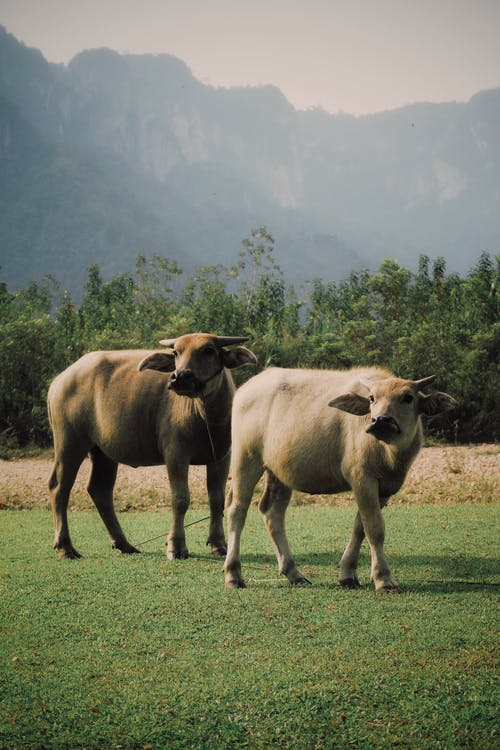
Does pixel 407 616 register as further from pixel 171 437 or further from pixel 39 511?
pixel 39 511

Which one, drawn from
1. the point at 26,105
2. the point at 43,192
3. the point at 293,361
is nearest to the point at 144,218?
the point at 43,192

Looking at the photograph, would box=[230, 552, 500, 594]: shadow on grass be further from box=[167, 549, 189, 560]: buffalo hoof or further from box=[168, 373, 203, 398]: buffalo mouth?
box=[168, 373, 203, 398]: buffalo mouth

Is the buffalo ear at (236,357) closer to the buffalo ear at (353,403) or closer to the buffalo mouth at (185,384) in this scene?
the buffalo mouth at (185,384)

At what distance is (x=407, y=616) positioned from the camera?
6062 mm

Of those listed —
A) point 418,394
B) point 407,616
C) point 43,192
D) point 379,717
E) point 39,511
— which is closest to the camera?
point 379,717

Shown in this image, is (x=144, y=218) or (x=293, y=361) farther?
(x=144, y=218)

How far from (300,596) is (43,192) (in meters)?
141

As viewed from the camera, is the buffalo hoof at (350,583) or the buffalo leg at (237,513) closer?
the buffalo hoof at (350,583)

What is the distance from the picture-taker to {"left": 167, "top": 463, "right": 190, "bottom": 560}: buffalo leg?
8477 mm

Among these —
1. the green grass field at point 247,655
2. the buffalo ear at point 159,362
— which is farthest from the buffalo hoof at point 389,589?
the buffalo ear at point 159,362

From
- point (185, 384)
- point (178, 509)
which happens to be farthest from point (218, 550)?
point (185, 384)

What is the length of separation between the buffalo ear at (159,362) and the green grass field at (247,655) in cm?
201

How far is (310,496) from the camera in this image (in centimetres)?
1396

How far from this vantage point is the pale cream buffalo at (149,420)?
8179mm
